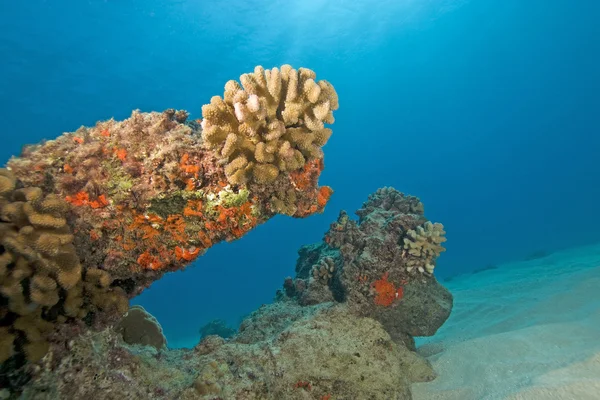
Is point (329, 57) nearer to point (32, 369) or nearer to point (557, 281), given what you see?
point (557, 281)

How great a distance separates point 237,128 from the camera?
11.5 feet

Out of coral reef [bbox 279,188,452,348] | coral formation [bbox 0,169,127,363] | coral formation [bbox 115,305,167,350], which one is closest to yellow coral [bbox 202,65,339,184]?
coral formation [bbox 0,169,127,363]

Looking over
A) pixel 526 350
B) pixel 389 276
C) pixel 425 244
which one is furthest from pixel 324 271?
pixel 526 350

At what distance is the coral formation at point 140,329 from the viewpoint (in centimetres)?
470

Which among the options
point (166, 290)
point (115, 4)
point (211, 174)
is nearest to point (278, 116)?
point (211, 174)

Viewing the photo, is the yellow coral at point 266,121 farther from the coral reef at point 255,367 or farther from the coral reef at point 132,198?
the coral reef at point 255,367

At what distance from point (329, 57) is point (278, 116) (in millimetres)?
66432

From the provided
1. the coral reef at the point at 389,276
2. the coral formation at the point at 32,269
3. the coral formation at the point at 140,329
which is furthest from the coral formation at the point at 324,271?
the coral formation at the point at 32,269

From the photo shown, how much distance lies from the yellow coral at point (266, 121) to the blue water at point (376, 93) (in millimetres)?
27592

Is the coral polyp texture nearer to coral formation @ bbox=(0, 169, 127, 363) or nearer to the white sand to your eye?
coral formation @ bbox=(0, 169, 127, 363)

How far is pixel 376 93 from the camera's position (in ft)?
308

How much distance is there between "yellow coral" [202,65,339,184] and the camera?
3346 mm

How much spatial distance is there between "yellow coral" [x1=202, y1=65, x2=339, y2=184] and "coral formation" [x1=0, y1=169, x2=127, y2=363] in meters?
1.61

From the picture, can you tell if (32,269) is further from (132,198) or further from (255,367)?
(255,367)
